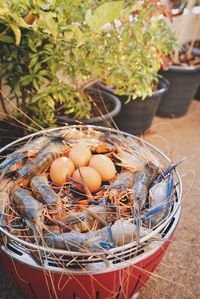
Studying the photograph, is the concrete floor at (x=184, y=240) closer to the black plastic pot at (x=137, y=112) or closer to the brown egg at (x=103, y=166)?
the black plastic pot at (x=137, y=112)

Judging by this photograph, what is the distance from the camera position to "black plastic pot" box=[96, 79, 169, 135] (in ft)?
10.4

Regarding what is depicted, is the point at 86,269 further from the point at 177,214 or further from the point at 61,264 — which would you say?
the point at 177,214

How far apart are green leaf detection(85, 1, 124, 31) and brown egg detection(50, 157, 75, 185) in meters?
0.80

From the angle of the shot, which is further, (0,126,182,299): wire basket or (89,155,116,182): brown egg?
(89,155,116,182): brown egg

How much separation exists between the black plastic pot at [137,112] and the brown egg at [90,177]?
163cm

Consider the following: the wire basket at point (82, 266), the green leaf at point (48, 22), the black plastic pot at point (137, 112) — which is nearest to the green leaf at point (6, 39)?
the green leaf at point (48, 22)

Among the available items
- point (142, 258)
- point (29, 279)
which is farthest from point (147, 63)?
point (29, 279)

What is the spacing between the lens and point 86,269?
121 cm

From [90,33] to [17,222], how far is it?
120 centimetres

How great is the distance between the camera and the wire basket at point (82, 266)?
1.20m

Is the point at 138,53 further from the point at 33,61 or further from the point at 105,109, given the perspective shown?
the point at 33,61

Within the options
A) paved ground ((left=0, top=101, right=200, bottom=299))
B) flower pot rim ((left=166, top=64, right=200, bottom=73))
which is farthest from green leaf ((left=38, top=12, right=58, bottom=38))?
flower pot rim ((left=166, top=64, right=200, bottom=73))

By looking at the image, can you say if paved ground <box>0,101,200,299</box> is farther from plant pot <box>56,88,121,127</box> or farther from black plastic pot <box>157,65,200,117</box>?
black plastic pot <box>157,65,200,117</box>

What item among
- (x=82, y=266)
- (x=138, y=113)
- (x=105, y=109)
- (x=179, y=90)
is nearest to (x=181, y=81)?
(x=179, y=90)
